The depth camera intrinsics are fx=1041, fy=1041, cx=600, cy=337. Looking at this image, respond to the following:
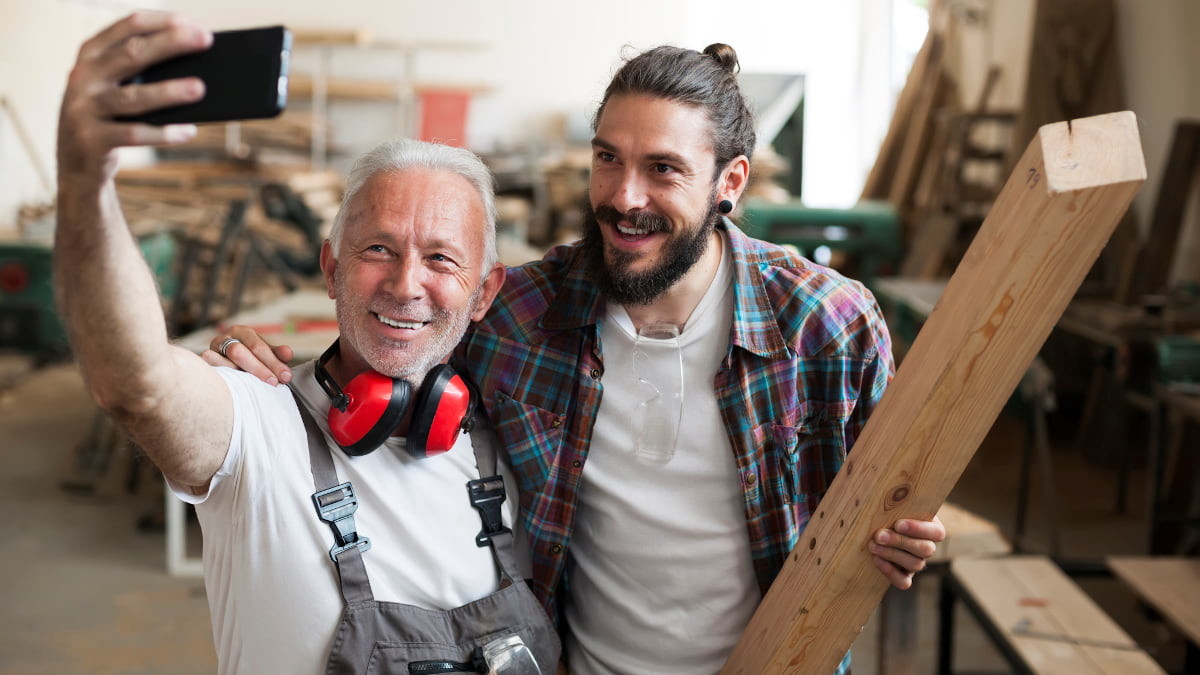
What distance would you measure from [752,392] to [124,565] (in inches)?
164

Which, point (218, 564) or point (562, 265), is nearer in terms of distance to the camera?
point (218, 564)

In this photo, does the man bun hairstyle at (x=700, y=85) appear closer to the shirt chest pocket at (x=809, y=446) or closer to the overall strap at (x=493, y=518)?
the shirt chest pocket at (x=809, y=446)

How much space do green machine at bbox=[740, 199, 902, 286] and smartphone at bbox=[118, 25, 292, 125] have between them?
6738 millimetres

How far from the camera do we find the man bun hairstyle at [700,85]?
1.92m

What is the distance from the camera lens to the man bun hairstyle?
192 cm

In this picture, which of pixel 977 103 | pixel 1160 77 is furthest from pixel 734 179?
pixel 977 103

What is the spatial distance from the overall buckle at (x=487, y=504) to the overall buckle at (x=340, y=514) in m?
0.22

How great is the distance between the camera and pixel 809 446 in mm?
2000

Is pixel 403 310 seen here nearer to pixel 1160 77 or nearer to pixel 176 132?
pixel 176 132

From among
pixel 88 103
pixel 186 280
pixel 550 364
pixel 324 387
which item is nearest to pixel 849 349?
pixel 550 364

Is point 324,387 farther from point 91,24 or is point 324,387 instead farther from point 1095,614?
point 91,24

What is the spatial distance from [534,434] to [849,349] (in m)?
0.61

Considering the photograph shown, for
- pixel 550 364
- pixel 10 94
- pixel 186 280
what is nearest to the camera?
pixel 550 364

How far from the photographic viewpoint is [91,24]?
1056 cm
